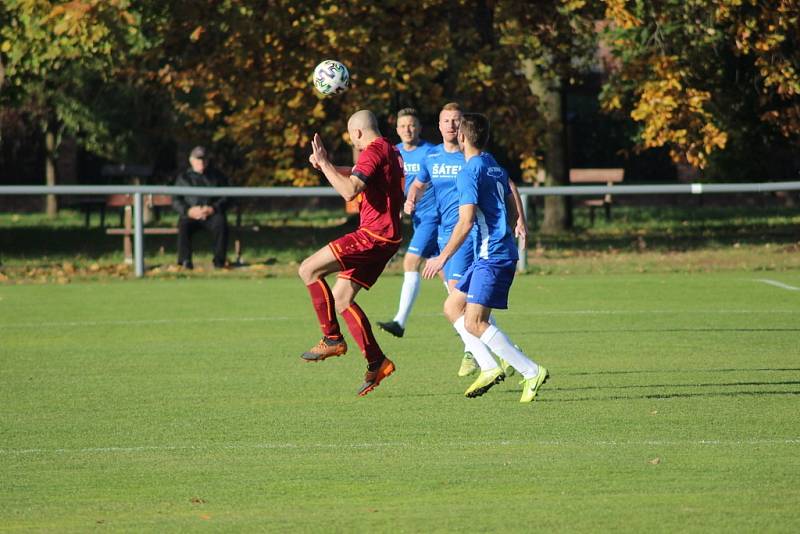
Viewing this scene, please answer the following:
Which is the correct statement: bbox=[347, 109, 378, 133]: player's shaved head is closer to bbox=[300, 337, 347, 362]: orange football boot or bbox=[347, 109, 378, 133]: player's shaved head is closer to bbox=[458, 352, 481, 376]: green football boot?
bbox=[300, 337, 347, 362]: orange football boot

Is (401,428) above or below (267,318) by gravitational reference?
above

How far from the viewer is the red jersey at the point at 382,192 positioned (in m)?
9.66

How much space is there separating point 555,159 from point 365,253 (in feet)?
64.8

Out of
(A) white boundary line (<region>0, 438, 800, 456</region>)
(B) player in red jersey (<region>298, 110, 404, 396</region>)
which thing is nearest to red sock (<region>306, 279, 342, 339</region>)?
(B) player in red jersey (<region>298, 110, 404, 396</region>)

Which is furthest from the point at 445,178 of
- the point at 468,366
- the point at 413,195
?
the point at 468,366

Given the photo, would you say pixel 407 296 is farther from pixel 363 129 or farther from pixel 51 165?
pixel 51 165

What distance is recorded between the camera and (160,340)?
45.1 ft

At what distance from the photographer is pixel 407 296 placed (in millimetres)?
12938

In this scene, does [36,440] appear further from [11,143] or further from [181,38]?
[11,143]

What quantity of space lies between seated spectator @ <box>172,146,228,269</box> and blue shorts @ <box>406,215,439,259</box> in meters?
8.34

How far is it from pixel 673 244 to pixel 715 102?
283cm

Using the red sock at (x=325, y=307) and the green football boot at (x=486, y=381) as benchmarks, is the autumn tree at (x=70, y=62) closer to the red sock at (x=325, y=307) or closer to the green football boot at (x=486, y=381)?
the red sock at (x=325, y=307)

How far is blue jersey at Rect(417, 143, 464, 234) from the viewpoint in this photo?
1209 centimetres

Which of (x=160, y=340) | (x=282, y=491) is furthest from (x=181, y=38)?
(x=282, y=491)
